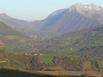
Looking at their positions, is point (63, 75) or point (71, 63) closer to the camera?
point (63, 75)

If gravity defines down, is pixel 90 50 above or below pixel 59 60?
above

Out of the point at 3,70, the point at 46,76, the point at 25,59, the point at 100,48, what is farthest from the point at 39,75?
the point at 100,48

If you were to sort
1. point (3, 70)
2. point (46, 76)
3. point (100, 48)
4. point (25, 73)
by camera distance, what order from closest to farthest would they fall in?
point (46, 76) < point (25, 73) < point (3, 70) < point (100, 48)

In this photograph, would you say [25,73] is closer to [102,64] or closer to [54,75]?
[54,75]

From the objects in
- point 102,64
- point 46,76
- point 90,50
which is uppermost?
point 90,50

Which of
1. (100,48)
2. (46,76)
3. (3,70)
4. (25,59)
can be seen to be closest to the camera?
(46,76)

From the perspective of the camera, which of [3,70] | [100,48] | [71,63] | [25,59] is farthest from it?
[100,48]

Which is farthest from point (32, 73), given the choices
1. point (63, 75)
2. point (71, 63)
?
point (71, 63)

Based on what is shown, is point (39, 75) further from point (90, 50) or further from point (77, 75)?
point (90, 50)

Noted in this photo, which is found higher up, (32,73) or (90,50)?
(90,50)
